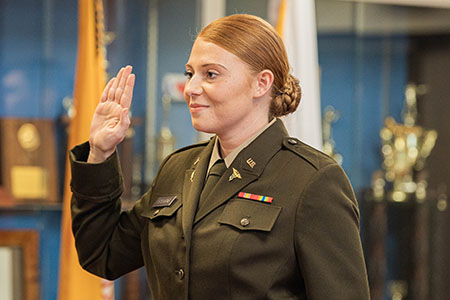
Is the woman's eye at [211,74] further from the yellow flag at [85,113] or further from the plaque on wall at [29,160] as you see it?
the plaque on wall at [29,160]

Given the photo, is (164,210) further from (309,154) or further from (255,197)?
(309,154)

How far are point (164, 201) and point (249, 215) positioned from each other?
278 mm

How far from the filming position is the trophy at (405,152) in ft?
16.7

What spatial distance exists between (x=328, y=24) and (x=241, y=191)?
140 inches

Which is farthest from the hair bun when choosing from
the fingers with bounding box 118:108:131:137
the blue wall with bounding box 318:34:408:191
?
the blue wall with bounding box 318:34:408:191

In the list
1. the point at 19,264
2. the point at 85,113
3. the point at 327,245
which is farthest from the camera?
the point at 19,264

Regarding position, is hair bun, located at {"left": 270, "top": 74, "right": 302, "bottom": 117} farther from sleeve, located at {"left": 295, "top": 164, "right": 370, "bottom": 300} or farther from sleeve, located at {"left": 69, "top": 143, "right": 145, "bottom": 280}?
sleeve, located at {"left": 69, "top": 143, "right": 145, "bottom": 280}

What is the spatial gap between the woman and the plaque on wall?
2.49 metres

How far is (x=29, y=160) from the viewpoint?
4.30 metres

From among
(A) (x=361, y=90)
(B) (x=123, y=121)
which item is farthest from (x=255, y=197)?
(A) (x=361, y=90)

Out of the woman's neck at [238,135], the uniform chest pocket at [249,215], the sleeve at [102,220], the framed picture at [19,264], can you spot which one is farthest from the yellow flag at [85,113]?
the uniform chest pocket at [249,215]

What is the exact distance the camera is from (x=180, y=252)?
5.38 ft

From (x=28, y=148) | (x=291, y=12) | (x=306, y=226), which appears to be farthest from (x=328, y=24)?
(x=306, y=226)

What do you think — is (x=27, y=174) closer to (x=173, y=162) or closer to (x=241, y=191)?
(x=173, y=162)
